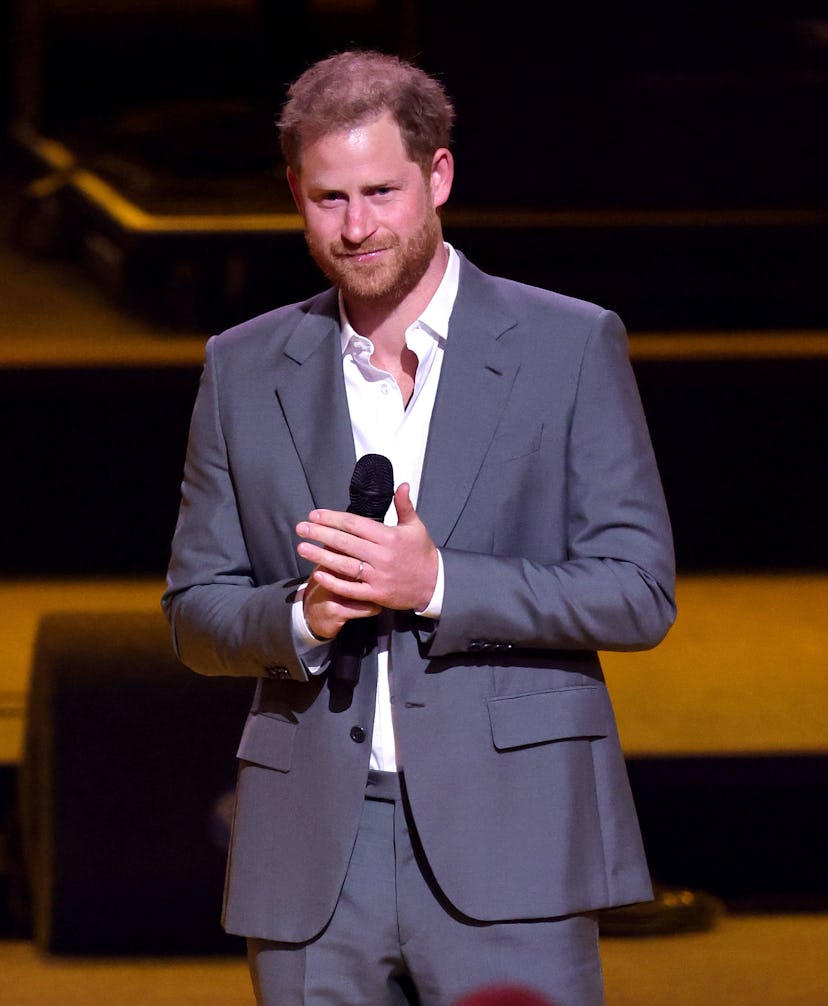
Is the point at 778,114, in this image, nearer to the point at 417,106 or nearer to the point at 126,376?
the point at 126,376

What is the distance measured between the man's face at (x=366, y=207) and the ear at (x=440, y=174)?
0.06 feet

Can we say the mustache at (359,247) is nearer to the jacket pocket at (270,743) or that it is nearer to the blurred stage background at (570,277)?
the jacket pocket at (270,743)

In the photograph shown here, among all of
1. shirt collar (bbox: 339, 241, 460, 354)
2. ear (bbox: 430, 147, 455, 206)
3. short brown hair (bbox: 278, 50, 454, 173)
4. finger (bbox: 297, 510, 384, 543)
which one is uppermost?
short brown hair (bbox: 278, 50, 454, 173)

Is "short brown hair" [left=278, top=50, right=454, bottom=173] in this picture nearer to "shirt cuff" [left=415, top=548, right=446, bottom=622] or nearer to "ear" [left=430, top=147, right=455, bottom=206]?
"ear" [left=430, top=147, right=455, bottom=206]

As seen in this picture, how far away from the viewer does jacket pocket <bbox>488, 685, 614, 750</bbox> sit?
162 cm

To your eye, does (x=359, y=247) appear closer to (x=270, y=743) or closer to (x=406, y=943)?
(x=270, y=743)

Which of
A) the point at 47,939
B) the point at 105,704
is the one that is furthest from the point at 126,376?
the point at 47,939

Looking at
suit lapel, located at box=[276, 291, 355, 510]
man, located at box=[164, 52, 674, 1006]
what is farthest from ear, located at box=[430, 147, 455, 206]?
suit lapel, located at box=[276, 291, 355, 510]

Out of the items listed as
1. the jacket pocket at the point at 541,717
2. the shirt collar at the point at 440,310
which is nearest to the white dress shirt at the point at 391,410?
the shirt collar at the point at 440,310

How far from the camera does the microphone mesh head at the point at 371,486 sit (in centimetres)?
149

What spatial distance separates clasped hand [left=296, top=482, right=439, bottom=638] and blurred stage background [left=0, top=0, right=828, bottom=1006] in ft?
6.24

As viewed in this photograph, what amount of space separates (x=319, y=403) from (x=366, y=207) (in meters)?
0.20

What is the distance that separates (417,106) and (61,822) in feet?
6.03

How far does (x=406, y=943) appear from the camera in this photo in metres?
1.61
